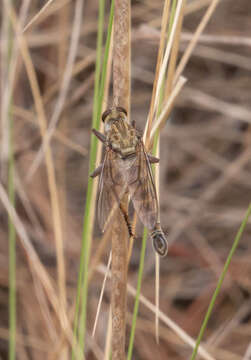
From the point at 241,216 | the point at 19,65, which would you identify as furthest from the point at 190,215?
the point at 19,65

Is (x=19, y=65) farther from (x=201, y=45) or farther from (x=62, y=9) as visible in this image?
(x=201, y=45)

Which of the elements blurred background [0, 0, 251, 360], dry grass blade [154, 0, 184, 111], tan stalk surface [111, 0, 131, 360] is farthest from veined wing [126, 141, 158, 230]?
blurred background [0, 0, 251, 360]

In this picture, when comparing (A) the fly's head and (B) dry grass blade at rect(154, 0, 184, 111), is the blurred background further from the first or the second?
(B) dry grass blade at rect(154, 0, 184, 111)

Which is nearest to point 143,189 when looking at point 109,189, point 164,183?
point 109,189

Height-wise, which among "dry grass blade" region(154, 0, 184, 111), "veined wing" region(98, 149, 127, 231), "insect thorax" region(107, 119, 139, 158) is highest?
"dry grass blade" region(154, 0, 184, 111)

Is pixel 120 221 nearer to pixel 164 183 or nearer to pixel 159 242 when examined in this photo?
pixel 159 242

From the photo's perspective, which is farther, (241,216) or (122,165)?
(241,216)
